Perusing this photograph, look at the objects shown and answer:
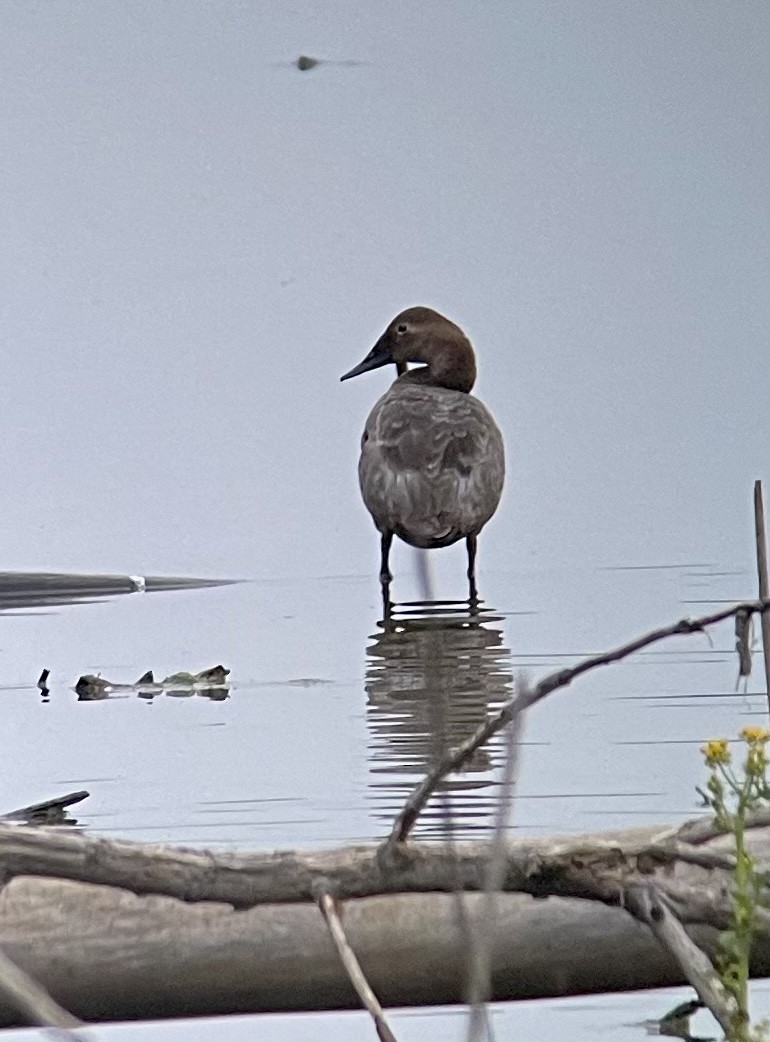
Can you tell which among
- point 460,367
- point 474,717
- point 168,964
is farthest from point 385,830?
point 460,367

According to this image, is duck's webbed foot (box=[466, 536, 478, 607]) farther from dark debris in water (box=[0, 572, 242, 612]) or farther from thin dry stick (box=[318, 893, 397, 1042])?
thin dry stick (box=[318, 893, 397, 1042])

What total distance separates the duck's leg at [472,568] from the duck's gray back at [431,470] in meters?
0.03

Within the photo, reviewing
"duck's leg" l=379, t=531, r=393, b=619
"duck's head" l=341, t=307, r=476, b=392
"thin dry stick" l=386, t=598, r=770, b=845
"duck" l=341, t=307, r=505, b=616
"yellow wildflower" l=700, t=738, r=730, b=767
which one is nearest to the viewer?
"thin dry stick" l=386, t=598, r=770, b=845

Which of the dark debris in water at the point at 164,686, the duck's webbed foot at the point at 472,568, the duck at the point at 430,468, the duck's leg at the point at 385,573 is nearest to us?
the dark debris in water at the point at 164,686

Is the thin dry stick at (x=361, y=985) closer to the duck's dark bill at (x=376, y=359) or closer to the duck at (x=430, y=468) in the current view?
the duck at (x=430, y=468)

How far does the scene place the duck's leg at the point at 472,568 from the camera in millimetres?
5838

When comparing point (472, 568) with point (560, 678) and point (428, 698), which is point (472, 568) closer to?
point (428, 698)

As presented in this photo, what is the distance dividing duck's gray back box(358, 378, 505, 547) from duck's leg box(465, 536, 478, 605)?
3 cm

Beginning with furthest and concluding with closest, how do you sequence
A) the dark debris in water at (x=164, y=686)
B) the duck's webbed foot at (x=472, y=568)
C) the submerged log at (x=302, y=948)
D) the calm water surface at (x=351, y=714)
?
the duck's webbed foot at (x=472, y=568) → the dark debris in water at (x=164, y=686) → the calm water surface at (x=351, y=714) → the submerged log at (x=302, y=948)

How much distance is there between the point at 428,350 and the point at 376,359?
0.31 meters

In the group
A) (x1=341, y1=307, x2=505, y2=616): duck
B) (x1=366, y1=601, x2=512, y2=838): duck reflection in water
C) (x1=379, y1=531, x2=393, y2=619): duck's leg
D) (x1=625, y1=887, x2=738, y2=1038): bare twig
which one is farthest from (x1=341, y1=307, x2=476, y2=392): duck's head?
(x1=625, y1=887, x2=738, y2=1038): bare twig

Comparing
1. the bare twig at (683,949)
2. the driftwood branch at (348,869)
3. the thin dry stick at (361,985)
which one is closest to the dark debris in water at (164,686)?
the driftwood branch at (348,869)

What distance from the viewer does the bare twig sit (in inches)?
60.9

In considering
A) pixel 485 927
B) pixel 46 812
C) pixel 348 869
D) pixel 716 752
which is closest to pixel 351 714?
pixel 46 812
